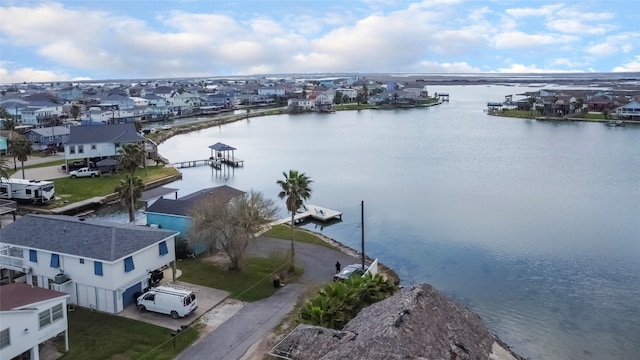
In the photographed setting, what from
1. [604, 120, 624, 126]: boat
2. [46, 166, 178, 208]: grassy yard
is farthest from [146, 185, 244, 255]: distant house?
[604, 120, 624, 126]: boat

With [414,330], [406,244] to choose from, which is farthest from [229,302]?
[406,244]

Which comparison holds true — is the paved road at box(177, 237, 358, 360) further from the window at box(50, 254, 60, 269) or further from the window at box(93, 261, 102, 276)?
the window at box(50, 254, 60, 269)

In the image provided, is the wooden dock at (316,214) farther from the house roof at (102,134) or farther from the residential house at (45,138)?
the residential house at (45,138)

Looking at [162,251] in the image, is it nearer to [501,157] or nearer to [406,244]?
[406,244]

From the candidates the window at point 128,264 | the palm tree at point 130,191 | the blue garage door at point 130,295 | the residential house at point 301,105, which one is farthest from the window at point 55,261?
the residential house at point 301,105

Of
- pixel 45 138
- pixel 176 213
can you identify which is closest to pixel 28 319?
pixel 176 213

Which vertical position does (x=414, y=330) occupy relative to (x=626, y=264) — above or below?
above
